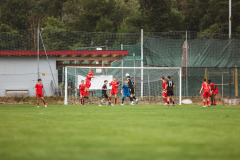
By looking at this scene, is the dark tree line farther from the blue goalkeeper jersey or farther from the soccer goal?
the blue goalkeeper jersey

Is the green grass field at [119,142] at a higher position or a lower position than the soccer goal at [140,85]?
lower

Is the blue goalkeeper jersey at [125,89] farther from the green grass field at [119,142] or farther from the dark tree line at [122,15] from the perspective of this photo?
the dark tree line at [122,15]

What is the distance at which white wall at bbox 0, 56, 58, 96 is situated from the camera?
29.1 m

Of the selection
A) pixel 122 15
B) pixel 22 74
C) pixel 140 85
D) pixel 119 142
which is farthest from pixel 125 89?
pixel 122 15

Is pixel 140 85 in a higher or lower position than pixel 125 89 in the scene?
higher

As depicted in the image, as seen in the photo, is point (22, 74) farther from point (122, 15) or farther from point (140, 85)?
point (122, 15)

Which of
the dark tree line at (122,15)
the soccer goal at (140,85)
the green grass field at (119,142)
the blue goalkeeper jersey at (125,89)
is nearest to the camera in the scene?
the green grass field at (119,142)

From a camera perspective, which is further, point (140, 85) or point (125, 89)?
point (140, 85)

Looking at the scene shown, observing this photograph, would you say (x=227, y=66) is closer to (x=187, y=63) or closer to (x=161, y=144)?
(x=187, y=63)

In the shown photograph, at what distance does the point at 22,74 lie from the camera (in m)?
29.4

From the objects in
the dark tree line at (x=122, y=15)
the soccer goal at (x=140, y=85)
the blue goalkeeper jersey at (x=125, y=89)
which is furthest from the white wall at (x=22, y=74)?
the dark tree line at (x=122, y=15)

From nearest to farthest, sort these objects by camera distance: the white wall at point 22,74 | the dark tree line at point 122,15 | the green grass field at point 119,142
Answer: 1. the green grass field at point 119,142
2. the white wall at point 22,74
3. the dark tree line at point 122,15

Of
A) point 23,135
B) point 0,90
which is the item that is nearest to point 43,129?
point 23,135

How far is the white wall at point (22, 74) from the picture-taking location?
1146 inches
